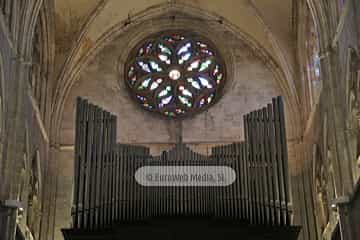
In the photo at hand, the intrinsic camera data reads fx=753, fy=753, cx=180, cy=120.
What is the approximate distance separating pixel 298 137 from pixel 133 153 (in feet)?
20.6

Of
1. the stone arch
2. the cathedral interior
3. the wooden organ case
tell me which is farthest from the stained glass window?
the wooden organ case

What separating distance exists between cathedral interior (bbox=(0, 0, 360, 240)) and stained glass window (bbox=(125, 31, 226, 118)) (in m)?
0.03

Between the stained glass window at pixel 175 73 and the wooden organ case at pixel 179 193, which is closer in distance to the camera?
the wooden organ case at pixel 179 193

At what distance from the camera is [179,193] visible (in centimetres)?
1606

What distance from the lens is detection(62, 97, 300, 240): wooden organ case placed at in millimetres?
15398

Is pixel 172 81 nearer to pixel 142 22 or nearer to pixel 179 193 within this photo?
pixel 142 22

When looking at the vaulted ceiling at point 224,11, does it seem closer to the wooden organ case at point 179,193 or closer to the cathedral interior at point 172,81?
the cathedral interior at point 172,81

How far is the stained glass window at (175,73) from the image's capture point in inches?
874

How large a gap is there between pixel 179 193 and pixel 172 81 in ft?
23.5

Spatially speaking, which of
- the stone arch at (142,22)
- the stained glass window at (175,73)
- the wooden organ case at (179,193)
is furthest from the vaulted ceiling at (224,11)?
the wooden organ case at (179,193)

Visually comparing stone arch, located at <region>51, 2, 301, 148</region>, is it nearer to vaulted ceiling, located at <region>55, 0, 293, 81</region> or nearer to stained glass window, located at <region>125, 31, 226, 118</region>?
vaulted ceiling, located at <region>55, 0, 293, 81</region>

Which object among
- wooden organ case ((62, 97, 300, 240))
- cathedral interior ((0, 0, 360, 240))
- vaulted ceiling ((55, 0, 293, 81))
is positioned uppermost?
vaulted ceiling ((55, 0, 293, 81))

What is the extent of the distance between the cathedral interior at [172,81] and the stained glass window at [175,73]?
0.03m

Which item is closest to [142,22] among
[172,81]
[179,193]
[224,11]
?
[172,81]
